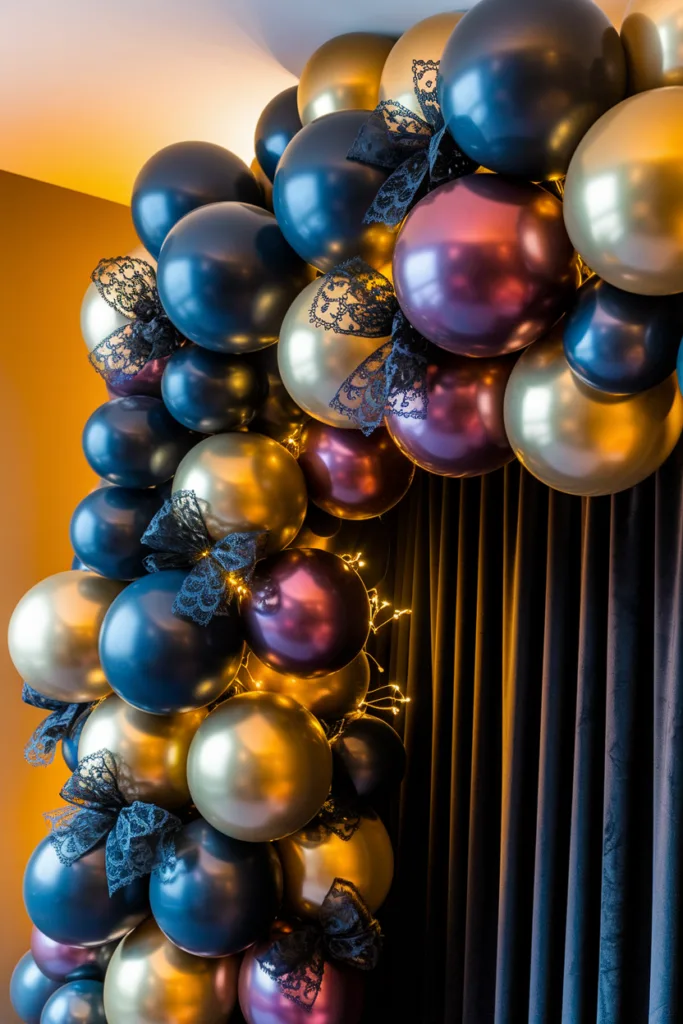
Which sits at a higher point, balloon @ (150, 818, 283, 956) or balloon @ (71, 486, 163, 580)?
balloon @ (71, 486, 163, 580)

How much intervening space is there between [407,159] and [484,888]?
1.13 meters

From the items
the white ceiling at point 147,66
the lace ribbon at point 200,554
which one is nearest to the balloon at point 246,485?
the lace ribbon at point 200,554

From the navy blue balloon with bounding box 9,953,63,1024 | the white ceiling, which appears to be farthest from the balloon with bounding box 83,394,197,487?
the navy blue balloon with bounding box 9,953,63,1024

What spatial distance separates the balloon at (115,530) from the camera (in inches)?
51.6

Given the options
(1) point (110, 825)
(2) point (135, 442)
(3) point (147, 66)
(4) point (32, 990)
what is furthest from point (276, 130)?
(4) point (32, 990)

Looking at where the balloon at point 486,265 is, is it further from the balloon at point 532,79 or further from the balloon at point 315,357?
the balloon at point 315,357

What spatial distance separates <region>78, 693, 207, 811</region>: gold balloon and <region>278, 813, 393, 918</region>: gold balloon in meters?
0.18

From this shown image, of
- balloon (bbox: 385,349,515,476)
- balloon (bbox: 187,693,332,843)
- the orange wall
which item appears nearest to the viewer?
balloon (bbox: 385,349,515,476)

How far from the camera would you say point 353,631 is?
4.00 feet

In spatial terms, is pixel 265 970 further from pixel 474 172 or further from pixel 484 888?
pixel 474 172

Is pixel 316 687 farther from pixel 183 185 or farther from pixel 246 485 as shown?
pixel 183 185

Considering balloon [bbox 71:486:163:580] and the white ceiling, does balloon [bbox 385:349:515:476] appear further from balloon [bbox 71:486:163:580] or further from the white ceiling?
the white ceiling

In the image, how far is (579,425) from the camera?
0.93 meters

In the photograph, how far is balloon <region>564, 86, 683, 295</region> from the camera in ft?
2.55
